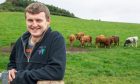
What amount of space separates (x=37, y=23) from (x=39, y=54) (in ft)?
1.22

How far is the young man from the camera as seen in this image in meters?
4.75

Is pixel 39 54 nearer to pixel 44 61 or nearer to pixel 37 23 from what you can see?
pixel 44 61

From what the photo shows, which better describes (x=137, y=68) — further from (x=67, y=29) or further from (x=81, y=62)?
(x=67, y=29)

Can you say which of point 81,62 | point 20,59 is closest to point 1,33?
point 81,62

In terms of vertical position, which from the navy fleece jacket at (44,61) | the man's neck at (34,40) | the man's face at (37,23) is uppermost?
the man's face at (37,23)

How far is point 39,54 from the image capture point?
193 inches

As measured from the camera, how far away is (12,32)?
124ft

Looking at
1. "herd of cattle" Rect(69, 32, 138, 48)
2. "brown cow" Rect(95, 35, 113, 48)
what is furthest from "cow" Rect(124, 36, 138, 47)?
"brown cow" Rect(95, 35, 113, 48)

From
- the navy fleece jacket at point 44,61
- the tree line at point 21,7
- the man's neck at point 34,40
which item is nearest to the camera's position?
the navy fleece jacket at point 44,61

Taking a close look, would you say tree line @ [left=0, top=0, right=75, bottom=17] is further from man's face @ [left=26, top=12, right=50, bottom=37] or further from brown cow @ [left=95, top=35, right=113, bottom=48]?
man's face @ [left=26, top=12, right=50, bottom=37]

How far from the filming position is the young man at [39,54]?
475cm

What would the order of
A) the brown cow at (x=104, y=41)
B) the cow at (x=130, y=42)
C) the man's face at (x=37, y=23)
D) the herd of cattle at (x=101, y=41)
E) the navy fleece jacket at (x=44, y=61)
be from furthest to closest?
the cow at (x=130, y=42)
the herd of cattle at (x=101, y=41)
the brown cow at (x=104, y=41)
the man's face at (x=37, y=23)
the navy fleece jacket at (x=44, y=61)

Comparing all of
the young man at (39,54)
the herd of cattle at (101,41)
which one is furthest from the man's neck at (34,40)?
the herd of cattle at (101,41)

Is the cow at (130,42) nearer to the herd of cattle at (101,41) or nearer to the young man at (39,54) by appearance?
the herd of cattle at (101,41)
